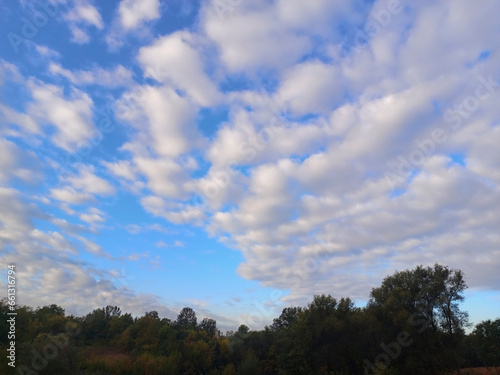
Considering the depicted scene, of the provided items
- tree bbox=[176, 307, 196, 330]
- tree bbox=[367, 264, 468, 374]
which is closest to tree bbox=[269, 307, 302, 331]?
tree bbox=[176, 307, 196, 330]

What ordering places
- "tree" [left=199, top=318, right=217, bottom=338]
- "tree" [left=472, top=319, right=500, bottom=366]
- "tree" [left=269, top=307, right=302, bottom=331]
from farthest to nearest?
"tree" [left=199, top=318, right=217, bottom=338]
"tree" [left=269, top=307, right=302, bottom=331]
"tree" [left=472, top=319, right=500, bottom=366]

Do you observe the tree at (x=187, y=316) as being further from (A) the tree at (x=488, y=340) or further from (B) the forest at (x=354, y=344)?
(A) the tree at (x=488, y=340)

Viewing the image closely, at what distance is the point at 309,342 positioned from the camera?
49.7 metres

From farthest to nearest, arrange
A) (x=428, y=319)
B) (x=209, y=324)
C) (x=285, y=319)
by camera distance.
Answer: (x=209, y=324) → (x=285, y=319) → (x=428, y=319)

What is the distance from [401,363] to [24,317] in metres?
53.3

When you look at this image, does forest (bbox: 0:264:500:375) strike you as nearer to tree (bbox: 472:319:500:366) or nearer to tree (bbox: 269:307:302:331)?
tree (bbox: 472:319:500:366)

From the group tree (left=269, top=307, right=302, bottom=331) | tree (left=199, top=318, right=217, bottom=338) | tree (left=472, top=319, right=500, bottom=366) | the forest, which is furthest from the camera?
tree (left=199, top=318, right=217, bottom=338)

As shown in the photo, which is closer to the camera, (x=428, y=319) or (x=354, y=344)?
(x=428, y=319)

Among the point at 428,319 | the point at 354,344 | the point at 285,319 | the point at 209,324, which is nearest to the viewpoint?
the point at 428,319

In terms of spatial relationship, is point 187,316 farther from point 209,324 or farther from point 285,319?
point 285,319

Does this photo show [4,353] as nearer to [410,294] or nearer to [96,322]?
[410,294]

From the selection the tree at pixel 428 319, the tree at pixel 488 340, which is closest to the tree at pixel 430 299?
the tree at pixel 428 319

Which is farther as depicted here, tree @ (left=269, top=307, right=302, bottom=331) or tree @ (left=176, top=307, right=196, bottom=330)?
tree @ (left=176, top=307, right=196, bottom=330)

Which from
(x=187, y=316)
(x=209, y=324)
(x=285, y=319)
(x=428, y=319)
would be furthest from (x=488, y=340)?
(x=187, y=316)
